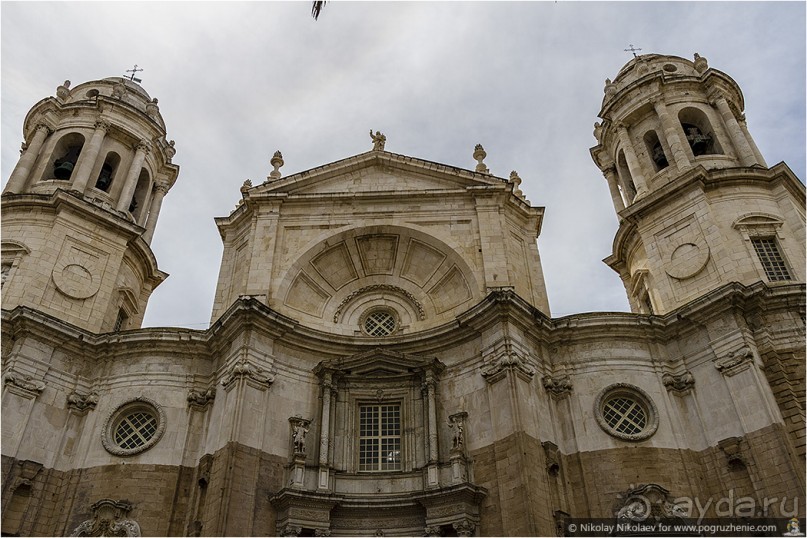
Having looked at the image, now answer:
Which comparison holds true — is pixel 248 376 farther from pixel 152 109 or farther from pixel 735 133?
pixel 735 133

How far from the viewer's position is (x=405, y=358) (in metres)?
23.0

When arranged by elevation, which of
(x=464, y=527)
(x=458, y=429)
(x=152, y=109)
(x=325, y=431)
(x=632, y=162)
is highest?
(x=152, y=109)

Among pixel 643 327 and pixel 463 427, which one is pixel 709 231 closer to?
pixel 643 327

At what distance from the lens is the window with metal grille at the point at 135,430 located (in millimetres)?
21859

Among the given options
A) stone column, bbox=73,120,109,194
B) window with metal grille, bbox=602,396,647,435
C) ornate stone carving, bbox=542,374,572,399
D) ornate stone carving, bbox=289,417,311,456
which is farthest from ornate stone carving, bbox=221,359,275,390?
stone column, bbox=73,120,109,194

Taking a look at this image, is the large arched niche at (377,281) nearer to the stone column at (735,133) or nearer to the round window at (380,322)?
the round window at (380,322)

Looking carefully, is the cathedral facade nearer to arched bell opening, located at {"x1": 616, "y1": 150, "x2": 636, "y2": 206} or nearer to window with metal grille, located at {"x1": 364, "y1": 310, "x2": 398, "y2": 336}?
window with metal grille, located at {"x1": 364, "y1": 310, "x2": 398, "y2": 336}

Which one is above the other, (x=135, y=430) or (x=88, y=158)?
(x=88, y=158)

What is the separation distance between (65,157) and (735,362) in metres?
28.7

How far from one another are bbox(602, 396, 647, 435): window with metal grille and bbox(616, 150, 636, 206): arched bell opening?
39.5 ft

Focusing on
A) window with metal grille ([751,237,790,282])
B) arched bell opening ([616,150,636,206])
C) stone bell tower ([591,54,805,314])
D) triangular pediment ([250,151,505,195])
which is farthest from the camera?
arched bell opening ([616,150,636,206])

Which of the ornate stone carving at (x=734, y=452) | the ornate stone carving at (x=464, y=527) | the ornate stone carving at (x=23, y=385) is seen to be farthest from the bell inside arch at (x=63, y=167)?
the ornate stone carving at (x=734, y=452)

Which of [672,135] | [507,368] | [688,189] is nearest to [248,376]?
[507,368]

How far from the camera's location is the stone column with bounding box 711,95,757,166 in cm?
2742
